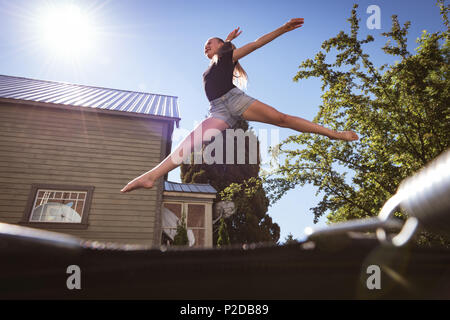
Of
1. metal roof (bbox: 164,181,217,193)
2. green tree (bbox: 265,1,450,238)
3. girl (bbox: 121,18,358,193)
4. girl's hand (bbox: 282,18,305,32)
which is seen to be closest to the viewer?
girl (bbox: 121,18,358,193)

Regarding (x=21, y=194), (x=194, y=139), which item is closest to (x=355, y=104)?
(x=194, y=139)

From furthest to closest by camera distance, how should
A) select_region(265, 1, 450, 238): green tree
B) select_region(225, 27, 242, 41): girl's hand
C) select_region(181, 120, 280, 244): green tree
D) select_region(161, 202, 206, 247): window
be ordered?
select_region(181, 120, 280, 244): green tree → select_region(161, 202, 206, 247): window → select_region(265, 1, 450, 238): green tree → select_region(225, 27, 242, 41): girl's hand

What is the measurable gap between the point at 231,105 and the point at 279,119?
1.25ft

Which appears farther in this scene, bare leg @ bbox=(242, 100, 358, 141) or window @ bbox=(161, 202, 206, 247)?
window @ bbox=(161, 202, 206, 247)

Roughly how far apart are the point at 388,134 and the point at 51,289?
9.46 meters

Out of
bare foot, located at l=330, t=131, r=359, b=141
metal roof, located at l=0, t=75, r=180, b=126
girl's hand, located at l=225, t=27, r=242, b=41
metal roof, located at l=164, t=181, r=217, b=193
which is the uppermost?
metal roof, located at l=0, t=75, r=180, b=126

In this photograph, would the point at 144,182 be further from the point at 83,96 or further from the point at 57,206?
the point at 83,96

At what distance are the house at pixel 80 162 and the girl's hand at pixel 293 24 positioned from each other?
6.72 meters

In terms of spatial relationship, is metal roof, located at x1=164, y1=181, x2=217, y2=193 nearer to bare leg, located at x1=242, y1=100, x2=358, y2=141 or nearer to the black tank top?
the black tank top

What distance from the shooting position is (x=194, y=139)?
190 centimetres

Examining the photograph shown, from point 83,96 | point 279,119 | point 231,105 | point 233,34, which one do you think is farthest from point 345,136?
point 83,96

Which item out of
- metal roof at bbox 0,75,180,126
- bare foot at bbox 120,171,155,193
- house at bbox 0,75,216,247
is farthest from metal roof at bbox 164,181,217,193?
bare foot at bbox 120,171,155,193

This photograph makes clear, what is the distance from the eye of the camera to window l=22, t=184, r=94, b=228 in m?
7.09
